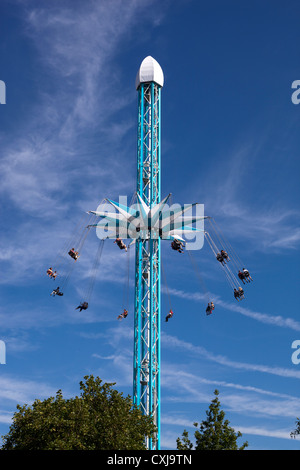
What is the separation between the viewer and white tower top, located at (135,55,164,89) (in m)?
60.9

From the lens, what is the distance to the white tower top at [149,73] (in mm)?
60875

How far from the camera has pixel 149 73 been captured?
61000 millimetres

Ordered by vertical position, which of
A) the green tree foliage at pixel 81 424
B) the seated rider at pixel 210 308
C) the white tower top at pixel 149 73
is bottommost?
the green tree foliage at pixel 81 424

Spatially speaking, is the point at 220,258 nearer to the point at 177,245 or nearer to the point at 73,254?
the point at 177,245

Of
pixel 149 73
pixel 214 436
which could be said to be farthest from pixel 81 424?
pixel 149 73

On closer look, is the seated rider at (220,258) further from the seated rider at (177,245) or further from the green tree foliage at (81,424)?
the green tree foliage at (81,424)

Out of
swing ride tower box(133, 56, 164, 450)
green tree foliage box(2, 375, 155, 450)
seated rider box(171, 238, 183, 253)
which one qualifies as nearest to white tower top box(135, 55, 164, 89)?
swing ride tower box(133, 56, 164, 450)

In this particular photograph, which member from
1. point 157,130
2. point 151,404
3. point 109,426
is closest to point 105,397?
point 109,426

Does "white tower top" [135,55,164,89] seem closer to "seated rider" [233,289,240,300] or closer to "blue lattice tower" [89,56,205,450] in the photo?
"blue lattice tower" [89,56,205,450]

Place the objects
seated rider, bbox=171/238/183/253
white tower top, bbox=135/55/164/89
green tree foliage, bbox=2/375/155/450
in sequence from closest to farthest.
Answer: green tree foliage, bbox=2/375/155/450, seated rider, bbox=171/238/183/253, white tower top, bbox=135/55/164/89

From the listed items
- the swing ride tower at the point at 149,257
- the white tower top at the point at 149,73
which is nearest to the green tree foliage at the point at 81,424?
the swing ride tower at the point at 149,257

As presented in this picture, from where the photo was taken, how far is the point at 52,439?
41.2m

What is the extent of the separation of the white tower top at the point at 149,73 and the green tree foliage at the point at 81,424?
1220 inches

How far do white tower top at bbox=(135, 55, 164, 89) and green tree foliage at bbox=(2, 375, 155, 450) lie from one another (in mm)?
30982
